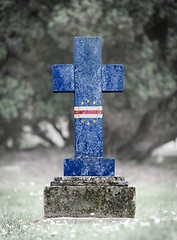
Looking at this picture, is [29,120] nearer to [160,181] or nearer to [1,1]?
[1,1]

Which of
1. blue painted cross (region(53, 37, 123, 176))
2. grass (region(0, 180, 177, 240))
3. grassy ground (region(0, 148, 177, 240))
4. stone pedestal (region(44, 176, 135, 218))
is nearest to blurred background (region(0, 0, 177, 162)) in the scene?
grassy ground (region(0, 148, 177, 240))

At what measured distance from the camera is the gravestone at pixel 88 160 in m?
4.86

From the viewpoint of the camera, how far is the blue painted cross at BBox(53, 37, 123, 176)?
17.1 feet

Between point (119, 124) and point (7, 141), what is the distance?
4.30 m

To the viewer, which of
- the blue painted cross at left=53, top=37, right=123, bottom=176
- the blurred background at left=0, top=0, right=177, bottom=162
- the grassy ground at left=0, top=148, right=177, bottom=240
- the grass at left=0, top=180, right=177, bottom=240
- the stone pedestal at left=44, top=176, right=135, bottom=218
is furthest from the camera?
the blurred background at left=0, top=0, right=177, bottom=162

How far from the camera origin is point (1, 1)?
1055 cm

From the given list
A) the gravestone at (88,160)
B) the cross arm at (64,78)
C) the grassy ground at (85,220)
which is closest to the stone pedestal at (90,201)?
the gravestone at (88,160)

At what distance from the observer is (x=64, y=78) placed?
213 inches

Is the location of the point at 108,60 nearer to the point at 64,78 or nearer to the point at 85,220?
the point at 64,78

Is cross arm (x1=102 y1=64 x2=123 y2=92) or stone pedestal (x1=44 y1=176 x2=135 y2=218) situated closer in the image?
stone pedestal (x1=44 y1=176 x2=135 y2=218)

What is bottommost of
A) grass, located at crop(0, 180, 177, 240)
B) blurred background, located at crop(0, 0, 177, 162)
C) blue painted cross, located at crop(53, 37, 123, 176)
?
grass, located at crop(0, 180, 177, 240)

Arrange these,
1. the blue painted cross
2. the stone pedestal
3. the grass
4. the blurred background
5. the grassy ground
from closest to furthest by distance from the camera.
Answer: the grass → the grassy ground → the stone pedestal → the blue painted cross → the blurred background

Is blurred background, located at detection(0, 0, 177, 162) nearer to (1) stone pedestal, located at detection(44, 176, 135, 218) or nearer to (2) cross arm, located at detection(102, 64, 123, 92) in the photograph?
A: (2) cross arm, located at detection(102, 64, 123, 92)

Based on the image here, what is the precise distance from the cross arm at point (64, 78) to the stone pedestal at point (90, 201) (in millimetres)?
1481
